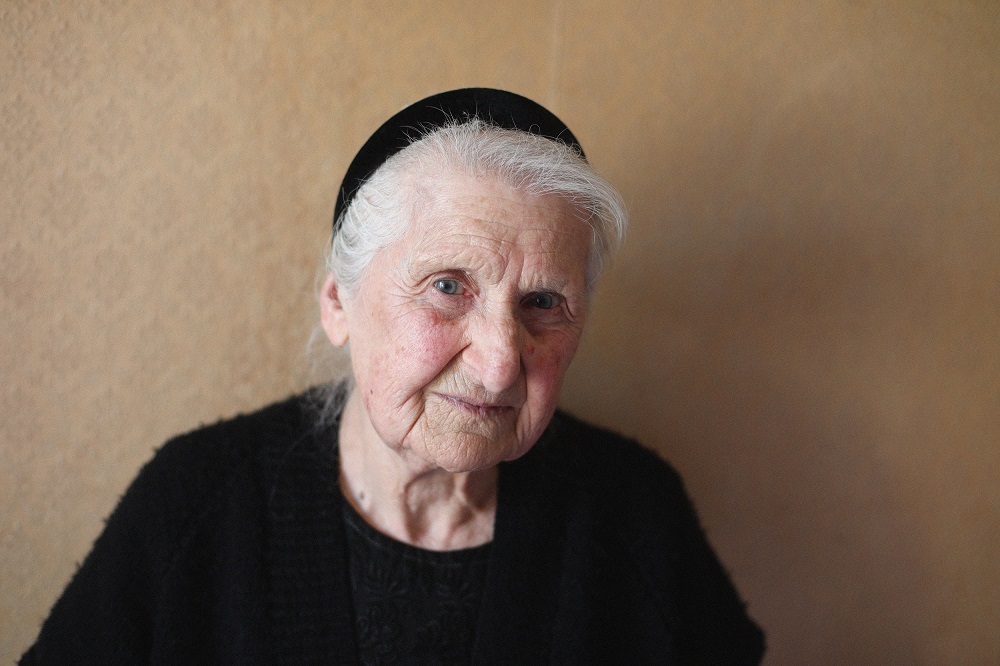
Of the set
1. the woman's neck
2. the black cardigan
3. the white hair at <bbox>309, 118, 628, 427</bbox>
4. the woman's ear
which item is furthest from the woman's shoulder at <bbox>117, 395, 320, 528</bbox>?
the white hair at <bbox>309, 118, 628, 427</bbox>

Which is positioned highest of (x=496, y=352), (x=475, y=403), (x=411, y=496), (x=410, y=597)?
(x=496, y=352)

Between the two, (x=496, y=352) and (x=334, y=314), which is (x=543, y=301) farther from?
(x=334, y=314)

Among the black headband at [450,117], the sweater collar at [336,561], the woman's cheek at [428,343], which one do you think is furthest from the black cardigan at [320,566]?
the black headband at [450,117]

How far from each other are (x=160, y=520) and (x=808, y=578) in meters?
1.65

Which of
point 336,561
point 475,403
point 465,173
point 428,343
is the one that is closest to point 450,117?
point 465,173

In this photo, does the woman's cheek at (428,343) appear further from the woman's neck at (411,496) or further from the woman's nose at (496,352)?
the woman's neck at (411,496)

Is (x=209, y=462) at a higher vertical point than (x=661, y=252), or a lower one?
lower

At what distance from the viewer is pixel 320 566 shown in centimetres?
132

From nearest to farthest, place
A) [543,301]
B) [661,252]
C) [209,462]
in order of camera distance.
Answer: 1. [543,301]
2. [209,462]
3. [661,252]

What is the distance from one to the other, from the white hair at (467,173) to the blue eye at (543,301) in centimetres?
16

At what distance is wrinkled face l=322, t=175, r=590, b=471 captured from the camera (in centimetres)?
116

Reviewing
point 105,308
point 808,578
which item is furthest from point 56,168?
point 808,578

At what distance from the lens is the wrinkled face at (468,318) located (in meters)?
1.16

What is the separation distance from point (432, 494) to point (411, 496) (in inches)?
1.7
